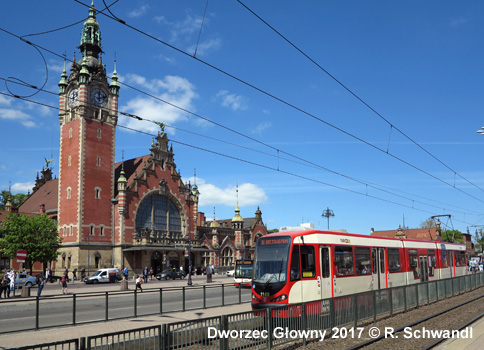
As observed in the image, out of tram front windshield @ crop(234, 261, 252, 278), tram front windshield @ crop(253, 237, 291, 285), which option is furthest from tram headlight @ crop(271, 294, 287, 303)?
tram front windshield @ crop(234, 261, 252, 278)

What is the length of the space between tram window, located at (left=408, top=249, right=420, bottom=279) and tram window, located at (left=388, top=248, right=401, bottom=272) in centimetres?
171

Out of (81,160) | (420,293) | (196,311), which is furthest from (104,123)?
(420,293)

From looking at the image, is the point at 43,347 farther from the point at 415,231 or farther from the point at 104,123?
the point at 415,231

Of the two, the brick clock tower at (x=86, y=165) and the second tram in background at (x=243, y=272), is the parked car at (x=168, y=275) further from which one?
the second tram in background at (x=243, y=272)

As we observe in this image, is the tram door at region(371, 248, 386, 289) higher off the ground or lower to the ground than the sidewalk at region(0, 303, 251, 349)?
higher

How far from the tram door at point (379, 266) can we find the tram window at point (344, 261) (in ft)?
7.27

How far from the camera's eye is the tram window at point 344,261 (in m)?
16.7

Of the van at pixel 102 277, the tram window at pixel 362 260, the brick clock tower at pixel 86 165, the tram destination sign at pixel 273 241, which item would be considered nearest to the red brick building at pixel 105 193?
the brick clock tower at pixel 86 165

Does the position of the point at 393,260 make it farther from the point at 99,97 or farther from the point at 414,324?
the point at 99,97

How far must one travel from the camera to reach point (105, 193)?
5806cm

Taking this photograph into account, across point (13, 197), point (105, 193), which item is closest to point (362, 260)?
point (105, 193)

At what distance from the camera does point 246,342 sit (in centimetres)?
991

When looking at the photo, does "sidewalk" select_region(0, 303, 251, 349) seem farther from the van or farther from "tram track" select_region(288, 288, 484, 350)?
the van

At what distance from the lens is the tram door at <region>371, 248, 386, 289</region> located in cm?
1941
